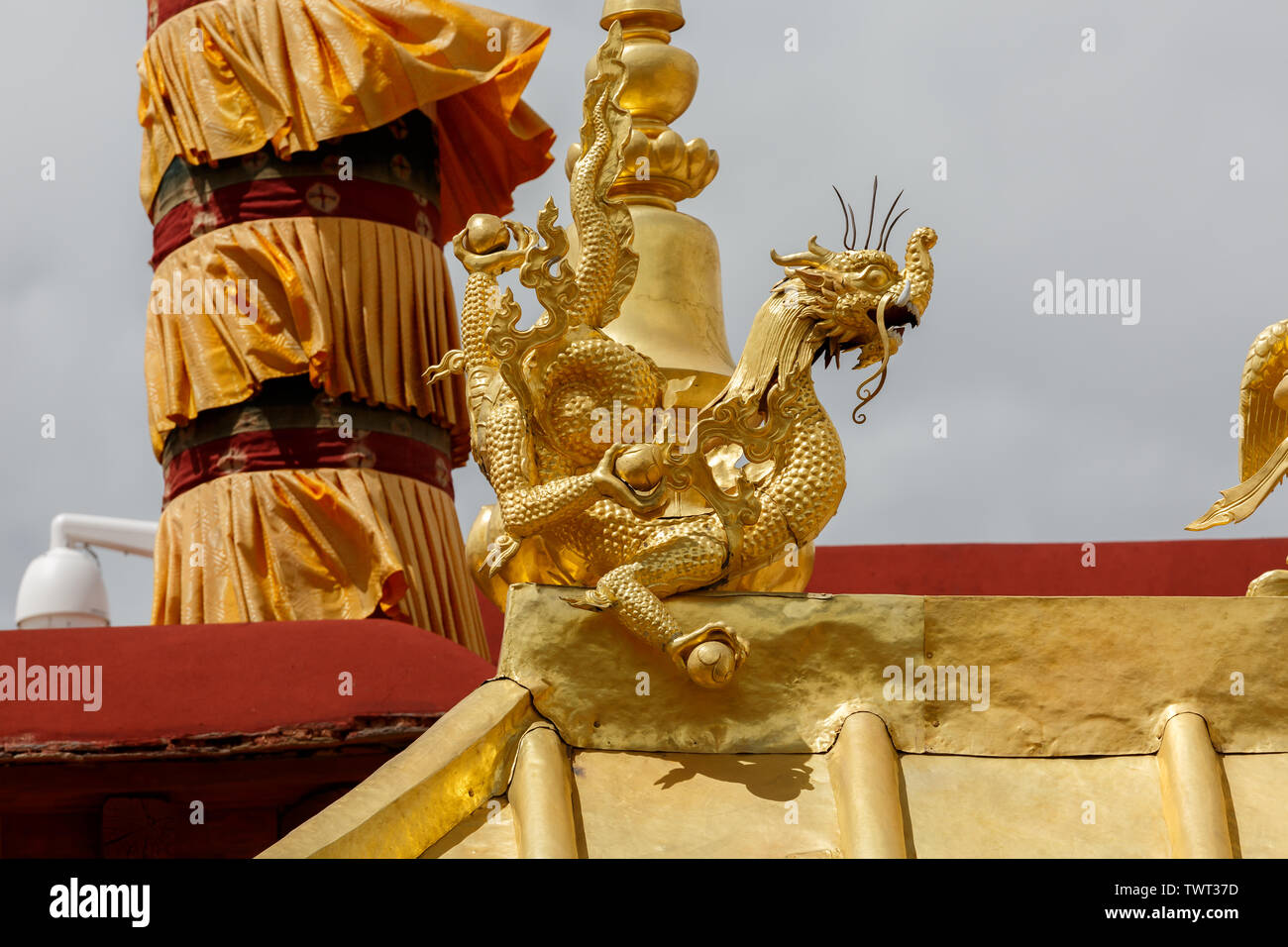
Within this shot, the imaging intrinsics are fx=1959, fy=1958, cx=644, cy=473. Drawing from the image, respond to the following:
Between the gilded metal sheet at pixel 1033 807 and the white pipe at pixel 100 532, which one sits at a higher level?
the white pipe at pixel 100 532

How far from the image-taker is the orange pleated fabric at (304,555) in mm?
10289

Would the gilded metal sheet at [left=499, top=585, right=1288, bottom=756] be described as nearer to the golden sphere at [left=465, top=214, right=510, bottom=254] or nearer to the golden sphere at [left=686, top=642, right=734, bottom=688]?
the golden sphere at [left=686, top=642, right=734, bottom=688]

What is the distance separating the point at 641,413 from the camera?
6.00 meters

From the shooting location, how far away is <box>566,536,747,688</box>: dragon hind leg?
5293 mm

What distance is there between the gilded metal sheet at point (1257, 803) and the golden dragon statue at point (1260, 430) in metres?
0.89

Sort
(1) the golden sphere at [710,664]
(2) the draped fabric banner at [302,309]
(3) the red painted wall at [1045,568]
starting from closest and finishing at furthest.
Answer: (1) the golden sphere at [710,664], (3) the red painted wall at [1045,568], (2) the draped fabric banner at [302,309]

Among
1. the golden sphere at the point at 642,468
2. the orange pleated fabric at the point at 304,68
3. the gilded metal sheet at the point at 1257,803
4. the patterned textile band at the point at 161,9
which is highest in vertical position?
the patterned textile band at the point at 161,9

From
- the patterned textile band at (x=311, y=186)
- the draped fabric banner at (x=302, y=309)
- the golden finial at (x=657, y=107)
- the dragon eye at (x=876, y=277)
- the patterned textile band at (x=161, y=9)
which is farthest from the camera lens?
the patterned textile band at (x=161, y=9)

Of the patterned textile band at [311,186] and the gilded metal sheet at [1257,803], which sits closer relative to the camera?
the gilded metal sheet at [1257,803]

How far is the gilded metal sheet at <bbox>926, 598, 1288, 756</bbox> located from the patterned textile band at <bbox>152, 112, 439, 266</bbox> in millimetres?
6323

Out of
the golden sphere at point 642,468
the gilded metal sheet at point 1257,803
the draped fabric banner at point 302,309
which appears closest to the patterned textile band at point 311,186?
the draped fabric banner at point 302,309

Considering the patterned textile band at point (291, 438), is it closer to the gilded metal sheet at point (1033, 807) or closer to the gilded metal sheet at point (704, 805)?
the gilded metal sheet at point (704, 805)

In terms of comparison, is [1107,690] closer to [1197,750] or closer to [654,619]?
[1197,750]

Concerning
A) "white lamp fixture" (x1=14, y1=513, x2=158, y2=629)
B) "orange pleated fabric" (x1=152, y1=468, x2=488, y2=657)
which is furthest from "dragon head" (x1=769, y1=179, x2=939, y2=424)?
"white lamp fixture" (x1=14, y1=513, x2=158, y2=629)
